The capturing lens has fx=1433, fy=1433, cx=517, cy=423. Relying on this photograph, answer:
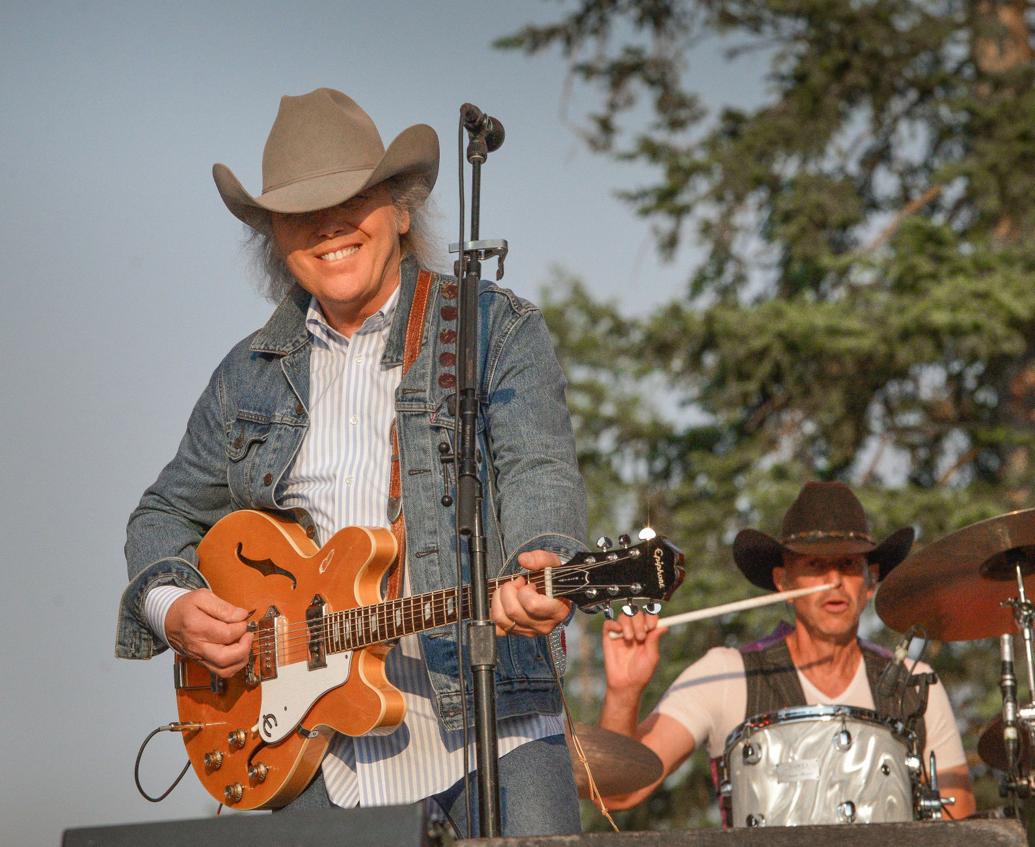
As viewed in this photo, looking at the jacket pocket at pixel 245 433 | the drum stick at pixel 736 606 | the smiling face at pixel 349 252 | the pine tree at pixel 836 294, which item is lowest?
the drum stick at pixel 736 606

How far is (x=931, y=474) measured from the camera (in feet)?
38.0

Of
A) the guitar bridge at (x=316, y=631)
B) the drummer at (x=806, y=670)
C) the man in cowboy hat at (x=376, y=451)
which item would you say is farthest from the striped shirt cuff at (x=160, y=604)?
the drummer at (x=806, y=670)

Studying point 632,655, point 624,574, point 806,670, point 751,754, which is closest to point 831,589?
point 806,670

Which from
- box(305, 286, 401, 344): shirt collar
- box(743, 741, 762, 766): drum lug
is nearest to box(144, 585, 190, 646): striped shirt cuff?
box(305, 286, 401, 344): shirt collar

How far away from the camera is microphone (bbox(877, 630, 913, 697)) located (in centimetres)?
486

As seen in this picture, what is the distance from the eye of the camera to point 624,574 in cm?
268

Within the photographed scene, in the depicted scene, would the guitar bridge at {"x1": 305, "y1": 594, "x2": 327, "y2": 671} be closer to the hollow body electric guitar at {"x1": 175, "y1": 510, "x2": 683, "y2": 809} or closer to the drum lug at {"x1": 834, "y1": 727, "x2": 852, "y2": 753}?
the hollow body electric guitar at {"x1": 175, "y1": 510, "x2": 683, "y2": 809}

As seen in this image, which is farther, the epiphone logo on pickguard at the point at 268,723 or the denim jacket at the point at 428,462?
the epiphone logo on pickguard at the point at 268,723

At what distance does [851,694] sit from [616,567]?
10.5 feet

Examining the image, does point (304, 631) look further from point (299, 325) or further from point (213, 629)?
point (299, 325)

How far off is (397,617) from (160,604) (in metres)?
0.69

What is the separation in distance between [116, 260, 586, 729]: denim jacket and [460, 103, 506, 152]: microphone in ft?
1.20

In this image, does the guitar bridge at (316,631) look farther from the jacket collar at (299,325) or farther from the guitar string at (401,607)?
the jacket collar at (299,325)

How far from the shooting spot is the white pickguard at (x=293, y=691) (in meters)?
3.01
